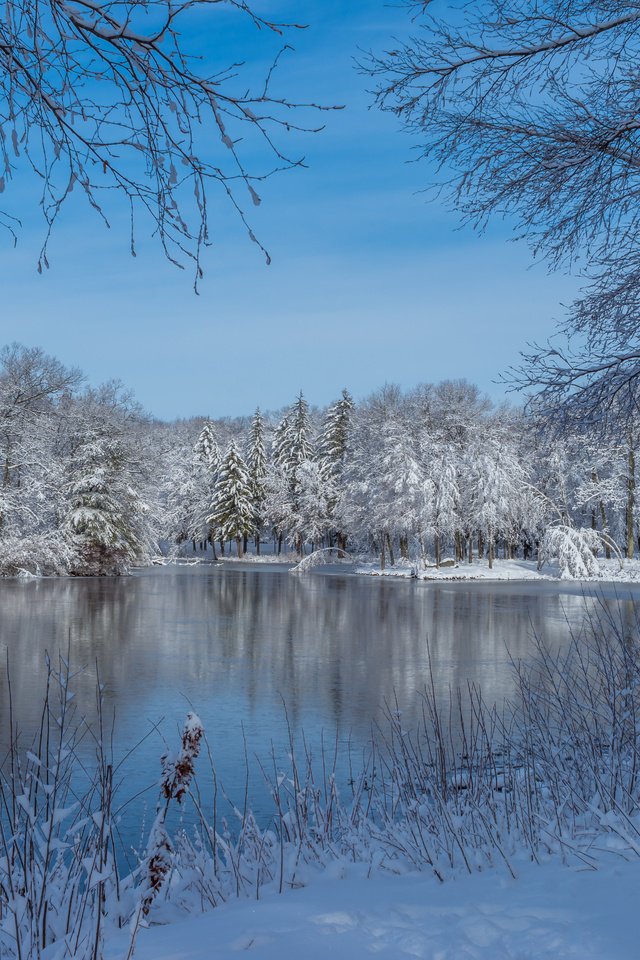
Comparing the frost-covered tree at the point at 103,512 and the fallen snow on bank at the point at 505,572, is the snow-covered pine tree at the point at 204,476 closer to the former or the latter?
the frost-covered tree at the point at 103,512

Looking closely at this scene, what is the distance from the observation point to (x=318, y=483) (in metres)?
58.1

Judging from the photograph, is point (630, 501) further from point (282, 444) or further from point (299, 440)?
point (282, 444)

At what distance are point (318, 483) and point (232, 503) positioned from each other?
8632 millimetres

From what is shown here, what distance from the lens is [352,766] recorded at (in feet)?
28.8

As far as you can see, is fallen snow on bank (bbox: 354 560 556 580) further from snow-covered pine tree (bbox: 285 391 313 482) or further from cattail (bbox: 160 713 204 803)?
cattail (bbox: 160 713 204 803)

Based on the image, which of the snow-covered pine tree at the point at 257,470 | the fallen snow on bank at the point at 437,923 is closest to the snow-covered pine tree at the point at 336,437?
the snow-covered pine tree at the point at 257,470

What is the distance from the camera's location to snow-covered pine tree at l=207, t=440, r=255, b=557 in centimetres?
6334

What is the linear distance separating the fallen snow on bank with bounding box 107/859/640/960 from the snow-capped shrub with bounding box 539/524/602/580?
3730 cm

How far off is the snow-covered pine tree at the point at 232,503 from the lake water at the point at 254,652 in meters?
31.3

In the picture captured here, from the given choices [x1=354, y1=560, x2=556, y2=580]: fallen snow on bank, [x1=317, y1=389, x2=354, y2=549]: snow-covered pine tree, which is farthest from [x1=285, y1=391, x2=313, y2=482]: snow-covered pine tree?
[x1=354, y1=560, x2=556, y2=580]: fallen snow on bank

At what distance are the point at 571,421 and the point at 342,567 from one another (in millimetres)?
43326

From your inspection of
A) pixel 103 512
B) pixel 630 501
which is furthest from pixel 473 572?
pixel 103 512

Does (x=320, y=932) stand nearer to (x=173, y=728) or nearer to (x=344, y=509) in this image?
(x=173, y=728)

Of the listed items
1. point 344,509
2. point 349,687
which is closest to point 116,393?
point 344,509
